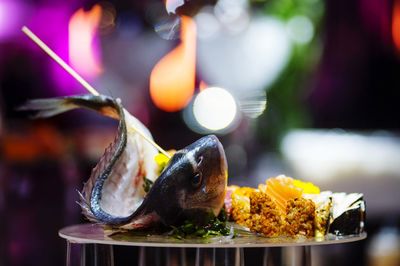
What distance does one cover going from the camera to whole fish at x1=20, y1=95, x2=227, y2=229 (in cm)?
217

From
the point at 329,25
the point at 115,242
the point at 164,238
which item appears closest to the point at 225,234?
the point at 164,238

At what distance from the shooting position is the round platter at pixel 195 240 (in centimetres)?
205

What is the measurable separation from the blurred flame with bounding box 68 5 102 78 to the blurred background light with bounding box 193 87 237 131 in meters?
0.93

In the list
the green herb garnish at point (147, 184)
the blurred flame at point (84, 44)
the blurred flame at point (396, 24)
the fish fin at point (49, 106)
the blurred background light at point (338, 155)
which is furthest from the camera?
the blurred flame at point (396, 24)

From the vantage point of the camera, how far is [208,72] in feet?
20.4

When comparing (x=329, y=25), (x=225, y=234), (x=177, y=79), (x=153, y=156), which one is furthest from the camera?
(x=329, y=25)

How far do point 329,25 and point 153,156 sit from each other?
4.68 m

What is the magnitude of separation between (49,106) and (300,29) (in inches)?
156

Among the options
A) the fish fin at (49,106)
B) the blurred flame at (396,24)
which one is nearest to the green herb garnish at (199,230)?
the fish fin at (49,106)

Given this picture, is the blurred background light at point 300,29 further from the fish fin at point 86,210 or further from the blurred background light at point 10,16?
the fish fin at point 86,210

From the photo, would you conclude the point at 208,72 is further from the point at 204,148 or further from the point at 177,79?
the point at 204,148

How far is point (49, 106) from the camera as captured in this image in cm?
261

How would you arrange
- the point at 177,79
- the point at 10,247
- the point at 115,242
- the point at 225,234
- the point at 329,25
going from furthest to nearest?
the point at 329,25, the point at 177,79, the point at 10,247, the point at 225,234, the point at 115,242

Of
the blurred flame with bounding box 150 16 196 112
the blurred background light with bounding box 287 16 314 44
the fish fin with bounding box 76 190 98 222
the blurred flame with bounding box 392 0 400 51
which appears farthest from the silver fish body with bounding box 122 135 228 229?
the blurred flame with bounding box 392 0 400 51
